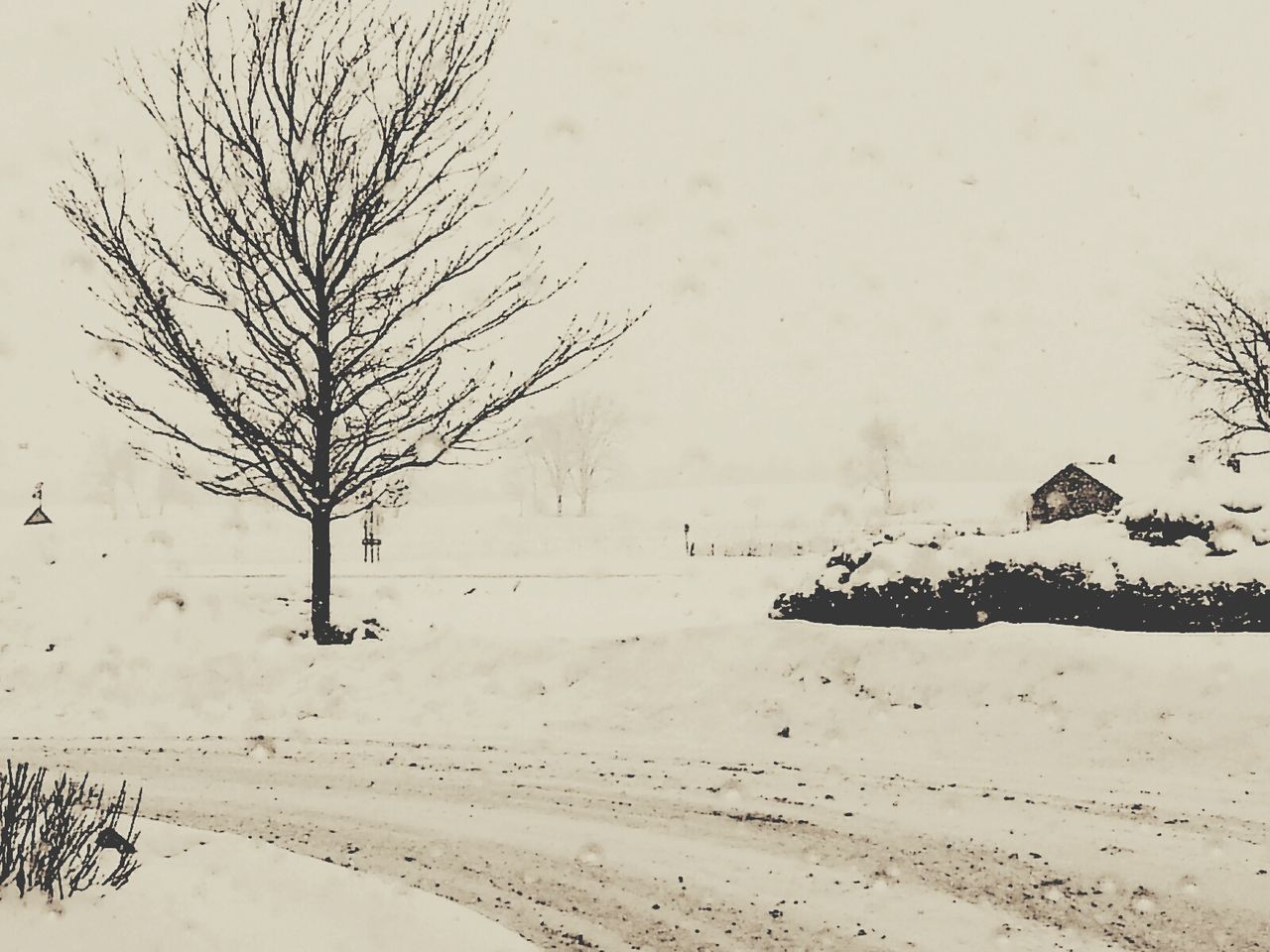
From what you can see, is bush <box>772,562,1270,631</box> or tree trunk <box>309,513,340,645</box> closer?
bush <box>772,562,1270,631</box>

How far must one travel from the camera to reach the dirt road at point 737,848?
470 centimetres

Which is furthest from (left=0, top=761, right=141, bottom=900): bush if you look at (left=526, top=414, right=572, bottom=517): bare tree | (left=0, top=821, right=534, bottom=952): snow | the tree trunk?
(left=526, top=414, right=572, bottom=517): bare tree

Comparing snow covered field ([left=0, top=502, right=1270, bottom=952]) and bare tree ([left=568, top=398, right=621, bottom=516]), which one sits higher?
bare tree ([left=568, top=398, right=621, bottom=516])

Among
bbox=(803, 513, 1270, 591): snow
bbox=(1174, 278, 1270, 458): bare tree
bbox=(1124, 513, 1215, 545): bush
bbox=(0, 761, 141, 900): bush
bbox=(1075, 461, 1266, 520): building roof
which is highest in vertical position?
bbox=(1174, 278, 1270, 458): bare tree

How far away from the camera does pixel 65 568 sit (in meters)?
14.1

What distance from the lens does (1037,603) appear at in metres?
9.58

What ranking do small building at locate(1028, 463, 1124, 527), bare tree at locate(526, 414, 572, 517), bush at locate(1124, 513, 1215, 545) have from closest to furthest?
bush at locate(1124, 513, 1215, 545) → small building at locate(1028, 463, 1124, 527) → bare tree at locate(526, 414, 572, 517)

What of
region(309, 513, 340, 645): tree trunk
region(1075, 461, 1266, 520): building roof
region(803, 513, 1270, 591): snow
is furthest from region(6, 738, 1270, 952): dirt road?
region(1075, 461, 1266, 520): building roof

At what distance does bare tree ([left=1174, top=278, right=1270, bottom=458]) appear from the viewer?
34844 mm

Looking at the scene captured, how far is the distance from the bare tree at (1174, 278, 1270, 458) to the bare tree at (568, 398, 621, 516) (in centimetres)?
5014

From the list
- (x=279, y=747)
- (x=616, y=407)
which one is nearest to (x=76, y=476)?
(x=616, y=407)

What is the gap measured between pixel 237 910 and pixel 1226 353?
40.3 metres

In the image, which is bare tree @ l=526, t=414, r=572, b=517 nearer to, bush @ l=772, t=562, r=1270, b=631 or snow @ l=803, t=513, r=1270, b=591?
snow @ l=803, t=513, r=1270, b=591

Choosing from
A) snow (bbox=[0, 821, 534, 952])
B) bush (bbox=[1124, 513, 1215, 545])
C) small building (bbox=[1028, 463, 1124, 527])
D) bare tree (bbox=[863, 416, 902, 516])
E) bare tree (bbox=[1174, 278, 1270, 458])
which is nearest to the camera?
snow (bbox=[0, 821, 534, 952])
